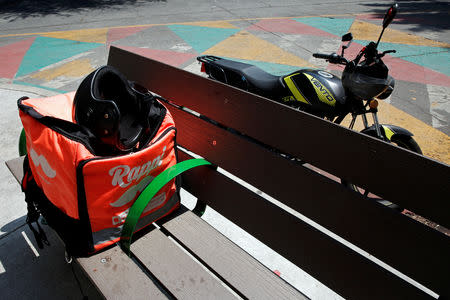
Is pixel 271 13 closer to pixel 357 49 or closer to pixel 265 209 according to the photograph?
pixel 357 49

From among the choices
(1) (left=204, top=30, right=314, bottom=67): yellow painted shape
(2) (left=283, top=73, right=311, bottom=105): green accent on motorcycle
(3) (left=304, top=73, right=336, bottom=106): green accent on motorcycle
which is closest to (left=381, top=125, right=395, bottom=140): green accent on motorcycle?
(3) (left=304, top=73, right=336, bottom=106): green accent on motorcycle

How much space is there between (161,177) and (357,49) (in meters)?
6.54

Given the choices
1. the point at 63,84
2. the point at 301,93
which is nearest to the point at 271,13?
the point at 63,84

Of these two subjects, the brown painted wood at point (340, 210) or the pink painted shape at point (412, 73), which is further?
the pink painted shape at point (412, 73)

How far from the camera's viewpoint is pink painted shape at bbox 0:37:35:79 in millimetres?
5352

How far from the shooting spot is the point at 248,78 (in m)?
2.75

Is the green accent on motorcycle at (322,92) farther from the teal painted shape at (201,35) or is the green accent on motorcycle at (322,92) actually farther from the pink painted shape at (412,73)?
the teal painted shape at (201,35)

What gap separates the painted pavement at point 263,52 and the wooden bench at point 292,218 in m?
2.72

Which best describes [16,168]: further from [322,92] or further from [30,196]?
[322,92]

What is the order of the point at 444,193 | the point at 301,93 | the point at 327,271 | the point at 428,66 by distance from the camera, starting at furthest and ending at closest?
1. the point at 428,66
2. the point at 301,93
3. the point at 327,271
4. the point at 444,193

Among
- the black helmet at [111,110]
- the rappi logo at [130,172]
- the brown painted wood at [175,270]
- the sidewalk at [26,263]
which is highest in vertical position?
the black helmet at [111,110]

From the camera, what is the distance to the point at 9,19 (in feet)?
29.6

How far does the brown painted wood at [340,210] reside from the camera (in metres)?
1.12

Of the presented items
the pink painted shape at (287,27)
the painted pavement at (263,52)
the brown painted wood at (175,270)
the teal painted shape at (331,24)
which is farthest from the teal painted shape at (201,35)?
the brown painted wood at (175,270)
